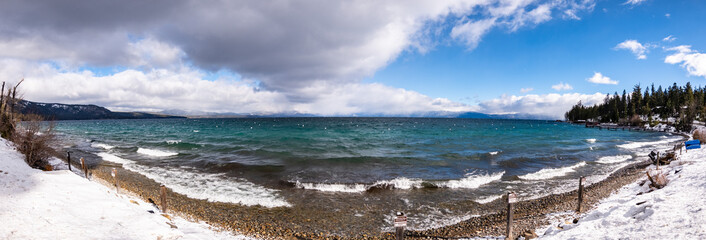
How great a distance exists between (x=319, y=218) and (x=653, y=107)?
7118 inches

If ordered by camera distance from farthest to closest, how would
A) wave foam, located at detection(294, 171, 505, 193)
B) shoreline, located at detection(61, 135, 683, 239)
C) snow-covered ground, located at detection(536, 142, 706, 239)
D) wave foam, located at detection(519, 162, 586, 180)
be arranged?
wave foam, located at detection(519, 162, 586, 180) → wave foam, located at detection(294, 171, 505, 193) → shoreline, located at detection(61, 135, 683, 239) → snow-covered ground, located at detection(536, 142, 706, 239)

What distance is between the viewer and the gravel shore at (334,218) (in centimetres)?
1118

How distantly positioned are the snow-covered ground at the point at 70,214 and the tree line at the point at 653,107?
123335 mm

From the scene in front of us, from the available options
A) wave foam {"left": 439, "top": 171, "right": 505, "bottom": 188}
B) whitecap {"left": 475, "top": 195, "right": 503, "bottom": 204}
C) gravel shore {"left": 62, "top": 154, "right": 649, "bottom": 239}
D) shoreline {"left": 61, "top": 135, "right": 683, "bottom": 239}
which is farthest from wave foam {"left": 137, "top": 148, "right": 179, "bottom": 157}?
whitecap {"left": 475, "top": 195, "right": 503, "bottom": 204}

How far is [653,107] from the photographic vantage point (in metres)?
122

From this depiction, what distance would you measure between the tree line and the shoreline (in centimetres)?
10575

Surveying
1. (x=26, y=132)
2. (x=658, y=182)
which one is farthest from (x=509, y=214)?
(x=26, y=132)

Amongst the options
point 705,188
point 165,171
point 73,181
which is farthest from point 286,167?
point 705,188

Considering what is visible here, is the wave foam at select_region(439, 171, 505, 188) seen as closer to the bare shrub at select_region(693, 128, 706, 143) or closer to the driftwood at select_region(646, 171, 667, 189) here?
the driftwood at select_region(646, 171, 667, 189)

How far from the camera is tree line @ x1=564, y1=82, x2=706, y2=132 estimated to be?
90.2m

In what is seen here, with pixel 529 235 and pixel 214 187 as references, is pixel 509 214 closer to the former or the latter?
pixel 529 235

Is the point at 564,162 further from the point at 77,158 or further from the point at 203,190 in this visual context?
the point at 77,158

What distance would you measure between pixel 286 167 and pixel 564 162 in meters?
29.5

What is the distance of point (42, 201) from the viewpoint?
8.83m
